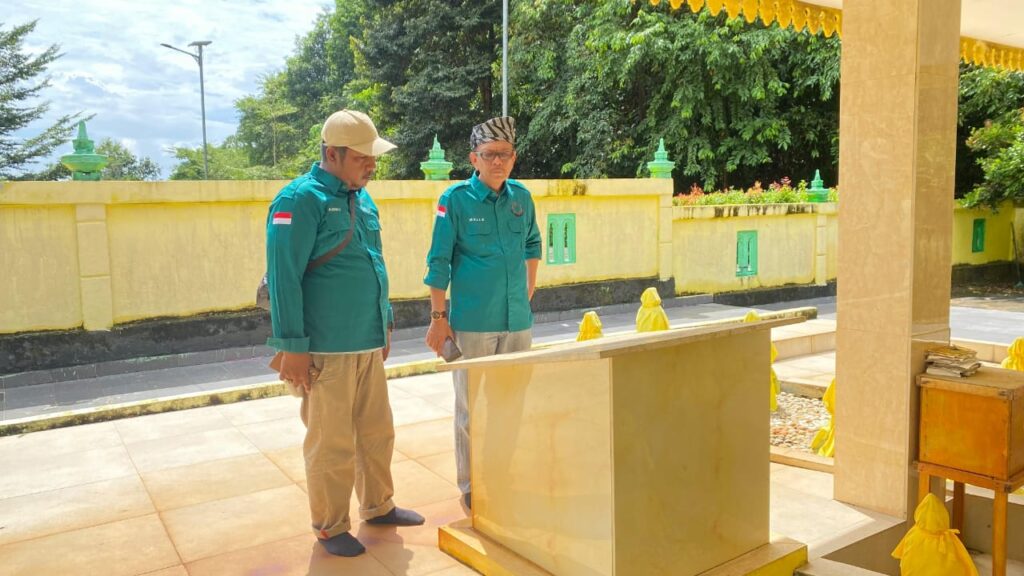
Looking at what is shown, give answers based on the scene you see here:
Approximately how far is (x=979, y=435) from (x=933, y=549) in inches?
24.0

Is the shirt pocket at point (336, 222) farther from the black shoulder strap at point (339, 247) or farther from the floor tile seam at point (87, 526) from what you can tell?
the floor tile seam at point (87, 526)

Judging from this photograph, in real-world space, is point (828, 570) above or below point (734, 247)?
below

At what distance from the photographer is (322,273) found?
3.01 metres

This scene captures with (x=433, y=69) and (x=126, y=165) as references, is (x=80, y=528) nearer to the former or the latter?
(x=433, y=69)

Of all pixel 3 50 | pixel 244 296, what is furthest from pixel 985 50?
pixel 3 50

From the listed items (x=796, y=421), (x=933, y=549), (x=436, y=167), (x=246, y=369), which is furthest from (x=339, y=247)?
(x=436, y=167)

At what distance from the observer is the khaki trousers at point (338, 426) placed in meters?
3.02

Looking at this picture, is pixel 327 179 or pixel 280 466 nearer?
pixel 327 179

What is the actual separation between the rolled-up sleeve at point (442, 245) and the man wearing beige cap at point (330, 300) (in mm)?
428

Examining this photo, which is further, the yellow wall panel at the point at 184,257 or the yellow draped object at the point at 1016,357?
the yellow wall panel at the point at 184,257

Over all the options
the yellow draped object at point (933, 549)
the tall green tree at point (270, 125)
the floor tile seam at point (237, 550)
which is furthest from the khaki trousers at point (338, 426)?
the tall green tree at point (270, 125)

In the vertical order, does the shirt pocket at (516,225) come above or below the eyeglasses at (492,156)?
below

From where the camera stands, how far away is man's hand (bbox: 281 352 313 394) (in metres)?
2.88

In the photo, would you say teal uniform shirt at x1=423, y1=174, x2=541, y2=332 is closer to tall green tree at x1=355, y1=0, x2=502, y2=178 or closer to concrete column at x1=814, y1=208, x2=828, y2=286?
concrete column at x1=814, y1=208, x2=828, y2=286
